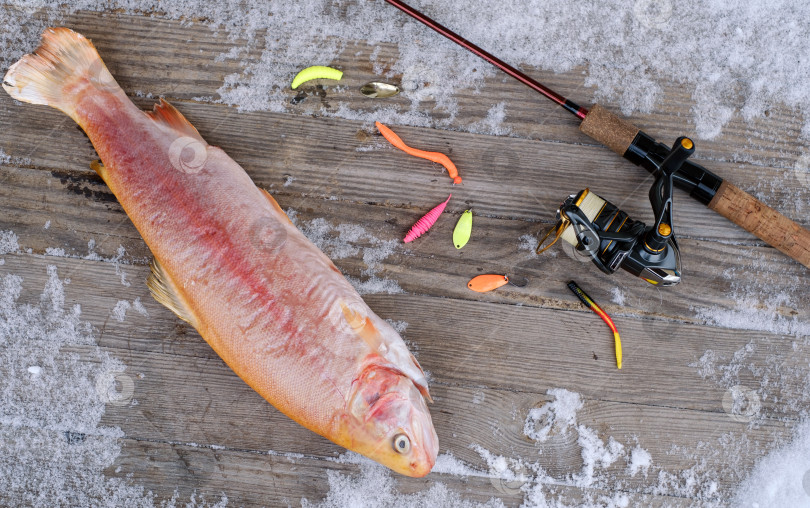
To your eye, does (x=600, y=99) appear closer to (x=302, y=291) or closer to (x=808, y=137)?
(x=808, y=137)

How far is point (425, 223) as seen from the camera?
2004 millimetres

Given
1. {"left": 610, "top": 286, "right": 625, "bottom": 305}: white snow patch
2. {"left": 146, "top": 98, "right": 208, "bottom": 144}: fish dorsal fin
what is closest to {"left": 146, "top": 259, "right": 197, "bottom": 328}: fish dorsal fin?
{"left": 146, "top": 98, "right": 208, "bottom": 144}: fish dorsal fin

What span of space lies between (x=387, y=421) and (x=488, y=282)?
2.33ft

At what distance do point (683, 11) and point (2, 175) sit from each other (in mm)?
3035

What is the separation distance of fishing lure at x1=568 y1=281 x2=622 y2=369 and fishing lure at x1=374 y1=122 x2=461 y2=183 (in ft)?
2.18

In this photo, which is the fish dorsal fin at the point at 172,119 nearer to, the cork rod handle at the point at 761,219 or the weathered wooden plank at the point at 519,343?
the weathered wooden plank at the point at 519,343

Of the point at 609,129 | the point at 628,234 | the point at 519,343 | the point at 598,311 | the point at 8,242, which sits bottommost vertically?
the point at 8,242

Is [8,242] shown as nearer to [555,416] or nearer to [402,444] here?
[402,444]

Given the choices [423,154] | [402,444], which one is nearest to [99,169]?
[423,154]

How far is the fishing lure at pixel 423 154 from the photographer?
2016 millimetres

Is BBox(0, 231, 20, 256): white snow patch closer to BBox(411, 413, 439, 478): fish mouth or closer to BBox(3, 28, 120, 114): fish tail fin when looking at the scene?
BBox(3, 28, 120, 114): fish tail fin

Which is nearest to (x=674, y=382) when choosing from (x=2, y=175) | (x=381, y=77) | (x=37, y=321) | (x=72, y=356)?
(x=381, y=77)

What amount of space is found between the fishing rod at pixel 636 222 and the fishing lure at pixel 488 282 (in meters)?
0.30

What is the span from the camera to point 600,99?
6.70 feet
